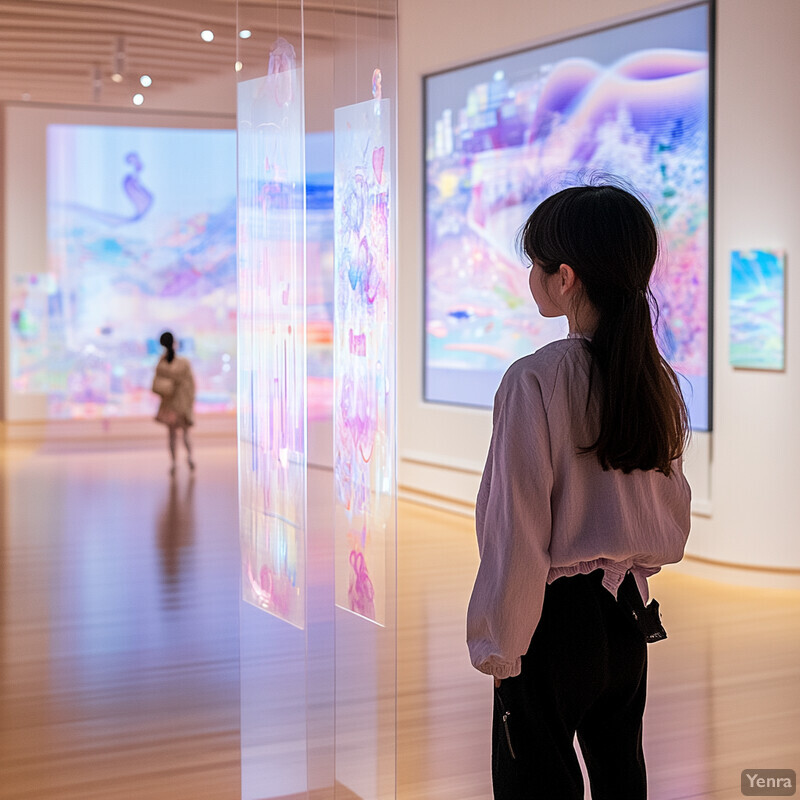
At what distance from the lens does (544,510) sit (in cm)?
203

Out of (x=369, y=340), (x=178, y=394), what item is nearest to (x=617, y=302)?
(x=369, y=340)

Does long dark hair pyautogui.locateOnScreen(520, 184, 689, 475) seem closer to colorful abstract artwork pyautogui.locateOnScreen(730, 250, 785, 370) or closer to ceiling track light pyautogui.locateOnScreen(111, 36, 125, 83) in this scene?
colorful abstract artwork pyautogui.locateOnScreen(730, 250, 785, 370)

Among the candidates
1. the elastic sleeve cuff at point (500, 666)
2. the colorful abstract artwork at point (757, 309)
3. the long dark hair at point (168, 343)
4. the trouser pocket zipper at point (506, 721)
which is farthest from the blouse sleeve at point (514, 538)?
the long dark hair at point (168, 343)

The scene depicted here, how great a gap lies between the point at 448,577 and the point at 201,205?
10672mm

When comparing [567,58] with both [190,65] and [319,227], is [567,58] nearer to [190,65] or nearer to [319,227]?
[319,227]

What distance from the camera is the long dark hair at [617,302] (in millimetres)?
2076

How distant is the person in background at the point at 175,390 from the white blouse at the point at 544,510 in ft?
36.3

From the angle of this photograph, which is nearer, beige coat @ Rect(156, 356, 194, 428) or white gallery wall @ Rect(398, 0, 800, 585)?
white gallery wall @ Rect(398, 0, 800, 585)

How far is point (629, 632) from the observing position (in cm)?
212

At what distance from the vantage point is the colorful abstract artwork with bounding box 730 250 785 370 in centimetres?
699

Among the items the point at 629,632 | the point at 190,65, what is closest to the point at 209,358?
the point at 190,65

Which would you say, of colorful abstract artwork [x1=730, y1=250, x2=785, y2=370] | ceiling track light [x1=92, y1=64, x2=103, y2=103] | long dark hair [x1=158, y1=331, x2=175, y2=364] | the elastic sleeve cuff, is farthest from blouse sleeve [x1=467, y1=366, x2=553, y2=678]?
ceiling track light [x1=92, y1=64, x2=103, y2=103]

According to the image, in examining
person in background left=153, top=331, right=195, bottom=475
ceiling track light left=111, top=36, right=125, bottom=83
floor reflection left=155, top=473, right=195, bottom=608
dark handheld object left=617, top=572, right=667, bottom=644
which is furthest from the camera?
person in background left=153, top=331, right=195, bottom=475

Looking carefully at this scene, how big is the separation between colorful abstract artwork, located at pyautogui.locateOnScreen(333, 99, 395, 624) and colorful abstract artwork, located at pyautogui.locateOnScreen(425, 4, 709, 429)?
353 centimetres
